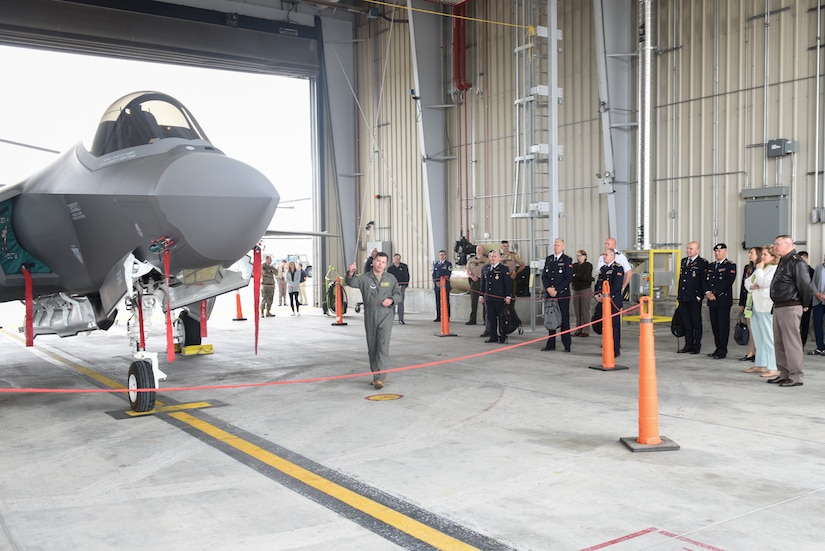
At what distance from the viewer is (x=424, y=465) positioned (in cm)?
490

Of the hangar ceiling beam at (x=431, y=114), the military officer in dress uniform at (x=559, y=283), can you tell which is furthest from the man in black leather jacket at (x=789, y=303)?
the hangar ceiling beam at (x=431, y=114)

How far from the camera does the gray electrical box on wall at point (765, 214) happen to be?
12.0m

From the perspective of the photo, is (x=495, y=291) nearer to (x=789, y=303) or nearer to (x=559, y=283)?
(x=559, y=283)

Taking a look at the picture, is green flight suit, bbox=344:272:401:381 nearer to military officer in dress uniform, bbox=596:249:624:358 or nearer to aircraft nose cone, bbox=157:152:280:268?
aircraft nose cone, bbox=157:152:280:268

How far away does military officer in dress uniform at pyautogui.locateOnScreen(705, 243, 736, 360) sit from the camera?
9.81m

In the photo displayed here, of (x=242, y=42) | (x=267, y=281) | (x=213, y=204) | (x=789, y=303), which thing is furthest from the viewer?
(x=242, y=42)

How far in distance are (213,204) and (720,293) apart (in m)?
7.27

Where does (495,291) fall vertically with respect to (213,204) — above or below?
below

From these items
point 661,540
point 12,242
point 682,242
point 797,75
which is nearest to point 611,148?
point 682,242

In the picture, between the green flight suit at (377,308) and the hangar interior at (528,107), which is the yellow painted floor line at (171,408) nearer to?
the green flight suit at (377,308)

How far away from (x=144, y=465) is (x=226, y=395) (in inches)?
108

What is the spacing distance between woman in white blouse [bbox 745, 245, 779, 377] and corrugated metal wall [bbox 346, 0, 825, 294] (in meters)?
3.88

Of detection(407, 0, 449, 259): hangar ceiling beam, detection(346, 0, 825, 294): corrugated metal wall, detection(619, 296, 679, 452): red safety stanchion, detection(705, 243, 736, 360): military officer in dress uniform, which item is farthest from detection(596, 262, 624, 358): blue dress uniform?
detection(407, 0, 449, 259): hangar ceiling beam

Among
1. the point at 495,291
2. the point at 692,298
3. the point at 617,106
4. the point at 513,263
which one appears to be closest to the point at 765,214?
the point at 692,298
